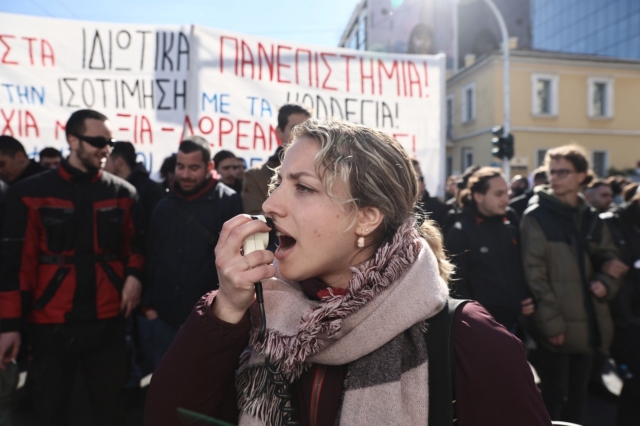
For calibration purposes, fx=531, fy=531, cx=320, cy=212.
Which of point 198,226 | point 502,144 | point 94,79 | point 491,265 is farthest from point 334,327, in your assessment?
point 502,144

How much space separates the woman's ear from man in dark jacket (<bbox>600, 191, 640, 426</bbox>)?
279cm

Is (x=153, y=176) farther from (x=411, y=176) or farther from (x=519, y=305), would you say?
(x=411, y=176)

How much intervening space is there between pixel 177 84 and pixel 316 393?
392cm

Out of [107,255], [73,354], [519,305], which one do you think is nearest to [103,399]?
[73,354]

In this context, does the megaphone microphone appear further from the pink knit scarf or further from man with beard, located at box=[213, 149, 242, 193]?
man with beard, located at box=[213, 149, 242, 193]

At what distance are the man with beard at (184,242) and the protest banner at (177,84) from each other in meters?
1.02

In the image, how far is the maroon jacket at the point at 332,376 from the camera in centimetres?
133

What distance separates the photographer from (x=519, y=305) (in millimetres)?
3789

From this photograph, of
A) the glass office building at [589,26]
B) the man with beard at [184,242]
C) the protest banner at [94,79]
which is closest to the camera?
the man with beard at [184,242]

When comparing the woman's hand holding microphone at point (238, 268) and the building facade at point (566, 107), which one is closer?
the woman's hand holding microphone at point (238, 268)

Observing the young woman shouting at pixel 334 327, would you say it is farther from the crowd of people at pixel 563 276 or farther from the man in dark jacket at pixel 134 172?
the man in dark jacket at pixel 134 172

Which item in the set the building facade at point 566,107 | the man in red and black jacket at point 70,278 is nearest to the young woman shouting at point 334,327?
the man in red and black jacket at point 70,278

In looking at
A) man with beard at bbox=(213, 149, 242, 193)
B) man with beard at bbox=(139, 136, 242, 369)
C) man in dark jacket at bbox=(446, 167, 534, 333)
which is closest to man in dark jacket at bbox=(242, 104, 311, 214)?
man with beard at bbox=(139, 136, 242, 369)

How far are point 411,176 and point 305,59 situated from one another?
142 inches
